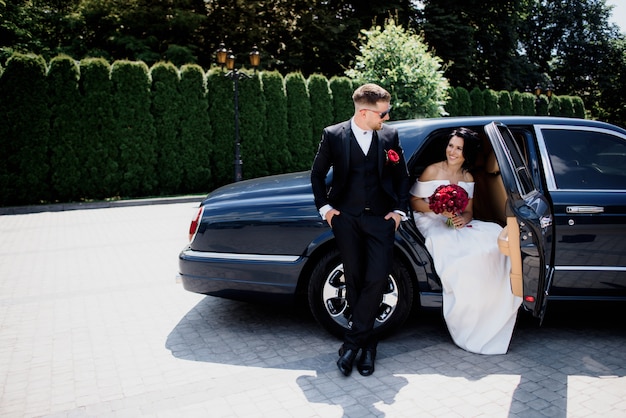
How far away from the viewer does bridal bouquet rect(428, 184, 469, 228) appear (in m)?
4.17

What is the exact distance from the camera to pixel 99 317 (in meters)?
5.00

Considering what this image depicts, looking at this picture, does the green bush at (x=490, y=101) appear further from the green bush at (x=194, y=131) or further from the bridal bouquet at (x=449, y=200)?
the bridal bouquet at (x=449, y=200)

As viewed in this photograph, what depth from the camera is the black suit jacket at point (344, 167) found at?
371 centimetres

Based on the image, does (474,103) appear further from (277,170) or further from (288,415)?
(288,415)

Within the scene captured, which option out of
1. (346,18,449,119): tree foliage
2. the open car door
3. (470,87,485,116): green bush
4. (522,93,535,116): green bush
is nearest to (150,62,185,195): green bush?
(346,18,449,119): tree foliage

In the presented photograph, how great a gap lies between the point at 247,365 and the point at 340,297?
3.01 ft

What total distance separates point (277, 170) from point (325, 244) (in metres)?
14.8

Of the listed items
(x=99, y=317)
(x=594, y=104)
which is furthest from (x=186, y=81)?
(x=594, y=104)

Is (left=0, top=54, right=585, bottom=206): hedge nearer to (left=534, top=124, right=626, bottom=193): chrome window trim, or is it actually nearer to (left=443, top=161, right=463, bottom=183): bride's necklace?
(left=443, top=161, right=463, bottom=183): bride's necklace

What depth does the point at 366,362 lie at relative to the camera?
12.3 ft

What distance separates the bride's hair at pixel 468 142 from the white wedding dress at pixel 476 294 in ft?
2.59

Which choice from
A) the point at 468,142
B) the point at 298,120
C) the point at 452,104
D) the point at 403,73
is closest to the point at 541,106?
the point at 452,104

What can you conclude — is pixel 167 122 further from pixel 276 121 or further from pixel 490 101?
pixel 490 101

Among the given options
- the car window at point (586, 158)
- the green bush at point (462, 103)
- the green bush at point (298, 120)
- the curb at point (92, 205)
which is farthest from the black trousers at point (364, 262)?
the green bush at point (462, 103)
